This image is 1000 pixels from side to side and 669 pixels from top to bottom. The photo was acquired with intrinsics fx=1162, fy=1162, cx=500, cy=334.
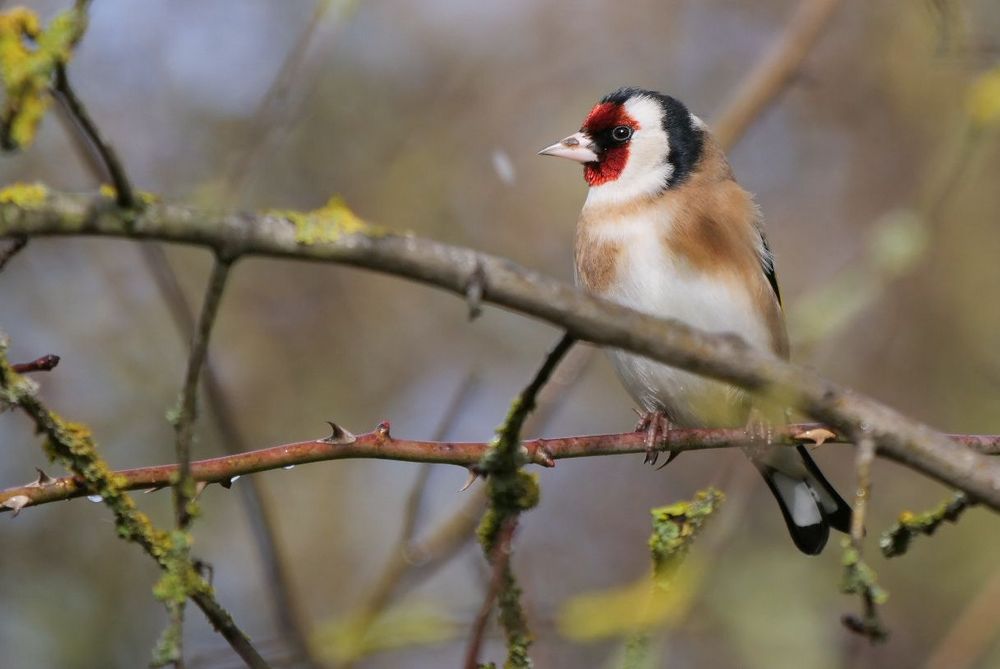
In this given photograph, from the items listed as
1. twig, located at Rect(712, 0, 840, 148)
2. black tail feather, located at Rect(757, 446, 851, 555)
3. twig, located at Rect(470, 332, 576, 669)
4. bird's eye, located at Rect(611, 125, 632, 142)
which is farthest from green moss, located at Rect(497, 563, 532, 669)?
twig, located at Rect(712, 0, 840, 148)

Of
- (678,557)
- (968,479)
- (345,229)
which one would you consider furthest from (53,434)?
(968,479)

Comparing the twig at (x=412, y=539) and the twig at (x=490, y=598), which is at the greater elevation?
the twig at (x=412, y=539)

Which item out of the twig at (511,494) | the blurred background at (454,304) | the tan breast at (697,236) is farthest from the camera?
the blurred background at (454,304)

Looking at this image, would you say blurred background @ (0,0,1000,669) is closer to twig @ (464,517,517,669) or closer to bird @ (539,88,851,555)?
bird @ (539,88,851,555)

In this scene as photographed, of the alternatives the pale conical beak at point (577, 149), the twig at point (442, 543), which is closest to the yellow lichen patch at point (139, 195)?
the twig at point (442, 543)

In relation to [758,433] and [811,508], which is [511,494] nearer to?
[758,433]

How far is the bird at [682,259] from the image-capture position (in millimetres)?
4250

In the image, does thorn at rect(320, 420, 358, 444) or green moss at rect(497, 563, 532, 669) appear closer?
green moss at rect(497, 563, 532, 669)

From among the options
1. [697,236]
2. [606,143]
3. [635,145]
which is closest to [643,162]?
[635,145]

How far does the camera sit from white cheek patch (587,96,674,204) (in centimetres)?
466

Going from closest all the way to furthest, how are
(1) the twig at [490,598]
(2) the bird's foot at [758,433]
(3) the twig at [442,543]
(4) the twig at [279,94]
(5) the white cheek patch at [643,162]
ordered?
(1) the twig at [490,598]
(2) the bird's foot at [758,433]
(4) the twig at [279,94]
(3) the twig at [442,543]
(5) the white cheek patch at [643,162]

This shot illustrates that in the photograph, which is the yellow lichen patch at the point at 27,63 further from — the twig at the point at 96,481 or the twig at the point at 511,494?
the twig at the point at 511,494

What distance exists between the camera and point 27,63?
166 cm

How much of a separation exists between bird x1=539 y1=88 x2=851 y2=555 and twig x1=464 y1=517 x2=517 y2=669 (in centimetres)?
192
